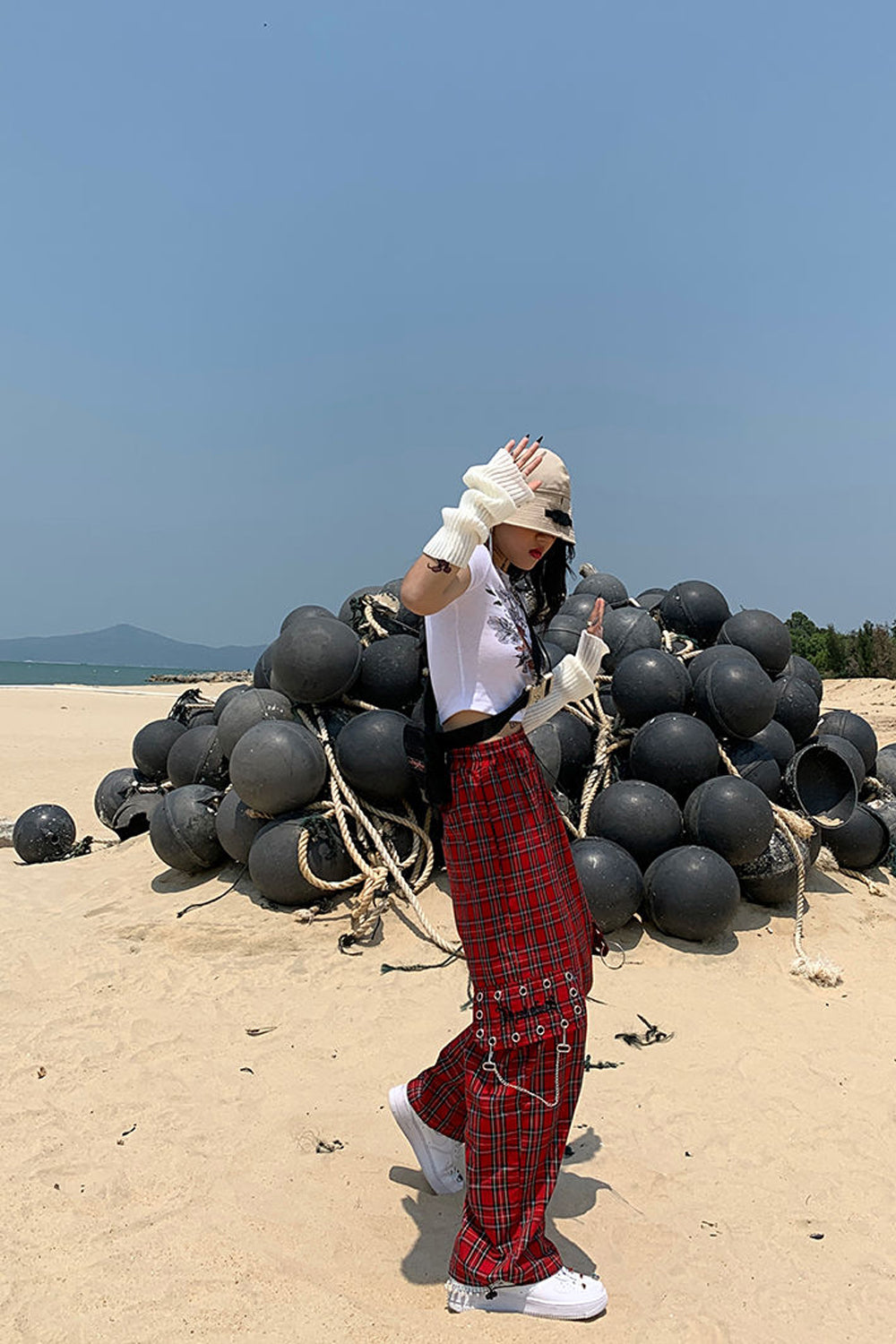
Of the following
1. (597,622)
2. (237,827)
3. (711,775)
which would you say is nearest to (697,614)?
(711,775)

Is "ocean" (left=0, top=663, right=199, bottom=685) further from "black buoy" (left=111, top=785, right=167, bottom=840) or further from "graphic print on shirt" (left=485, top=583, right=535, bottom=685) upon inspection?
"graphic print on shirt" (left=485, top=583, right=535, bottom=685)

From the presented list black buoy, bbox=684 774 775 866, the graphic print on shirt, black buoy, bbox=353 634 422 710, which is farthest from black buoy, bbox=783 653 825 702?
the graphic print on shirt

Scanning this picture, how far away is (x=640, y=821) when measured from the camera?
5.59 metres

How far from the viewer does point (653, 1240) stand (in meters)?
2.81

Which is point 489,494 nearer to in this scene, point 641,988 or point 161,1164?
point 161,1164

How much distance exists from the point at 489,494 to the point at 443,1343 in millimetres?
2114

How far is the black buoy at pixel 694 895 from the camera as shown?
523 centimetres

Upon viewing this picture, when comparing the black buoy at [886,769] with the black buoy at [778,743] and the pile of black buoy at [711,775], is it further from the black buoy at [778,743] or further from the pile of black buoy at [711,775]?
the black buoy at [778,743]

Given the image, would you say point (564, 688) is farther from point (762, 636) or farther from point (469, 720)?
point (762, 636)

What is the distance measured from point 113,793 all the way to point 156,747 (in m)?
0.86

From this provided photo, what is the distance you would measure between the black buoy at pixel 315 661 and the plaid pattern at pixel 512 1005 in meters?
3.74

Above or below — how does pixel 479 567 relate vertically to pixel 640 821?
above

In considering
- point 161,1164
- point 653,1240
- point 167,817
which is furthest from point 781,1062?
point 167,817

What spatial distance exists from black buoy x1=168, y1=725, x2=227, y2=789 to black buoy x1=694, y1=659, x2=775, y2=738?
3.43 m
